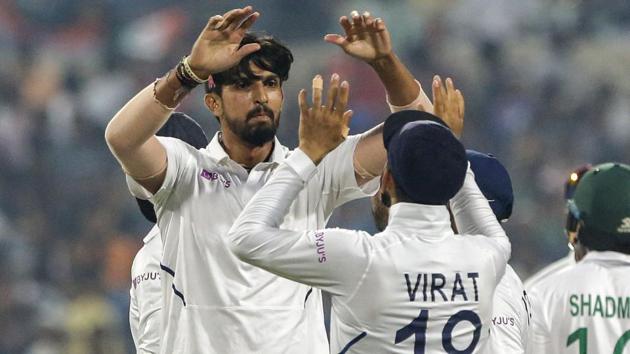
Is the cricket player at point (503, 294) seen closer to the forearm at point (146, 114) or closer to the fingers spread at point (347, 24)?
the fingers spread at point (347, 24)

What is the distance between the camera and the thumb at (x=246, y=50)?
3.70m

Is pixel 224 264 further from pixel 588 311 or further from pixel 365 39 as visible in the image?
pixel 588 311

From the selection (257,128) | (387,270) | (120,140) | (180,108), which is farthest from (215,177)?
(180,108)

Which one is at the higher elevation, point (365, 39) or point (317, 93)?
point (365, 39)

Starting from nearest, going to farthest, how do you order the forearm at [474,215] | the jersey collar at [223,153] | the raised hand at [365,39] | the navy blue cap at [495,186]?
the forearm at [474,215] → the raised hand at [365,39] → the jersey collar at [223,153] → the navy blue cap at [495,186]

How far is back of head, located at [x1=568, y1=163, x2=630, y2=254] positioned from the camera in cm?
462

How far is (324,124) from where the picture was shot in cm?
346

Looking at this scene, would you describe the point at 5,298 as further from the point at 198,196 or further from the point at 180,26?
the point at 198,196

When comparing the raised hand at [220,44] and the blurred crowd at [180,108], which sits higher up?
the raised hand at [220,44]

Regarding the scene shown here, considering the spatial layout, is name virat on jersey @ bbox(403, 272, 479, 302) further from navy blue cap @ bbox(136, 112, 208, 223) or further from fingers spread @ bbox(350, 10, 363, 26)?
navy blue cap @ bbox(136, 112, 208, 223)

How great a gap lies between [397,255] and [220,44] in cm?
82

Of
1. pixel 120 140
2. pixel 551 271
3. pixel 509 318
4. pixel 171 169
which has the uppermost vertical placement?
pixel 120 140

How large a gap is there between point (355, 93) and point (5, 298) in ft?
10.8

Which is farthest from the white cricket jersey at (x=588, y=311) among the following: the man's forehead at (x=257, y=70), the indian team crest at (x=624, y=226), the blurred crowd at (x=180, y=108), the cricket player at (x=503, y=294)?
the blurred crowd at (x=180, y=108)
